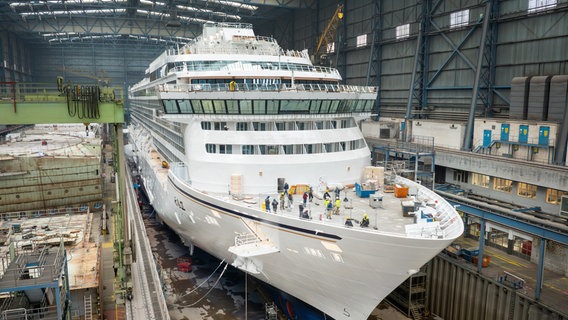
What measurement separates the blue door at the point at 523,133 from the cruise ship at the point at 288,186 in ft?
37.0

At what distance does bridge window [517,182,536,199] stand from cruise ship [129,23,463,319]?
9.20 meters

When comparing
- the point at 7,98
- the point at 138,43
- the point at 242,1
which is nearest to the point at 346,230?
the point at 7,98

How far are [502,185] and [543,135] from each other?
3699 millimetres

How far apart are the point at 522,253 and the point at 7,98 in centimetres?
2572

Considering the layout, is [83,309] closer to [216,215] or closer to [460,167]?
[216,215]

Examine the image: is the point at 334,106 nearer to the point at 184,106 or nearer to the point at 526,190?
the point at 184,106

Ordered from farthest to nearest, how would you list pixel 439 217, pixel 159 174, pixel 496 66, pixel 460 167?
pixel 496 66 → pixel 460 167 → pixel 159 174 → pixel 439 217

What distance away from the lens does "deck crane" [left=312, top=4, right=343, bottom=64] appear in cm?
4718

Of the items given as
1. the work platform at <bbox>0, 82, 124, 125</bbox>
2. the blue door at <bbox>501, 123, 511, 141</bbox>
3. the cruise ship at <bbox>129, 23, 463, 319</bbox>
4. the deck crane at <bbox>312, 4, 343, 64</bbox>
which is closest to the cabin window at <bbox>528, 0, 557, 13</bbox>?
the blue door at <bbox>501, 123, 511, 141</bbox>

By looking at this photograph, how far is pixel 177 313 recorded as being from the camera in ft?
61.3

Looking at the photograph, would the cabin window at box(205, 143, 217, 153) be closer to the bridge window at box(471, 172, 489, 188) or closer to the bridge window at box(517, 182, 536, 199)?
the bridge window at box(517, 182, 536, 199)

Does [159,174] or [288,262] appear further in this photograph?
[159,174]

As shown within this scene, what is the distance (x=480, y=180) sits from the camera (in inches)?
1079

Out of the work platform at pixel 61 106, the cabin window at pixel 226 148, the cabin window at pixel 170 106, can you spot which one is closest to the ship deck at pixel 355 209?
the cabin window at pixel 226 148
